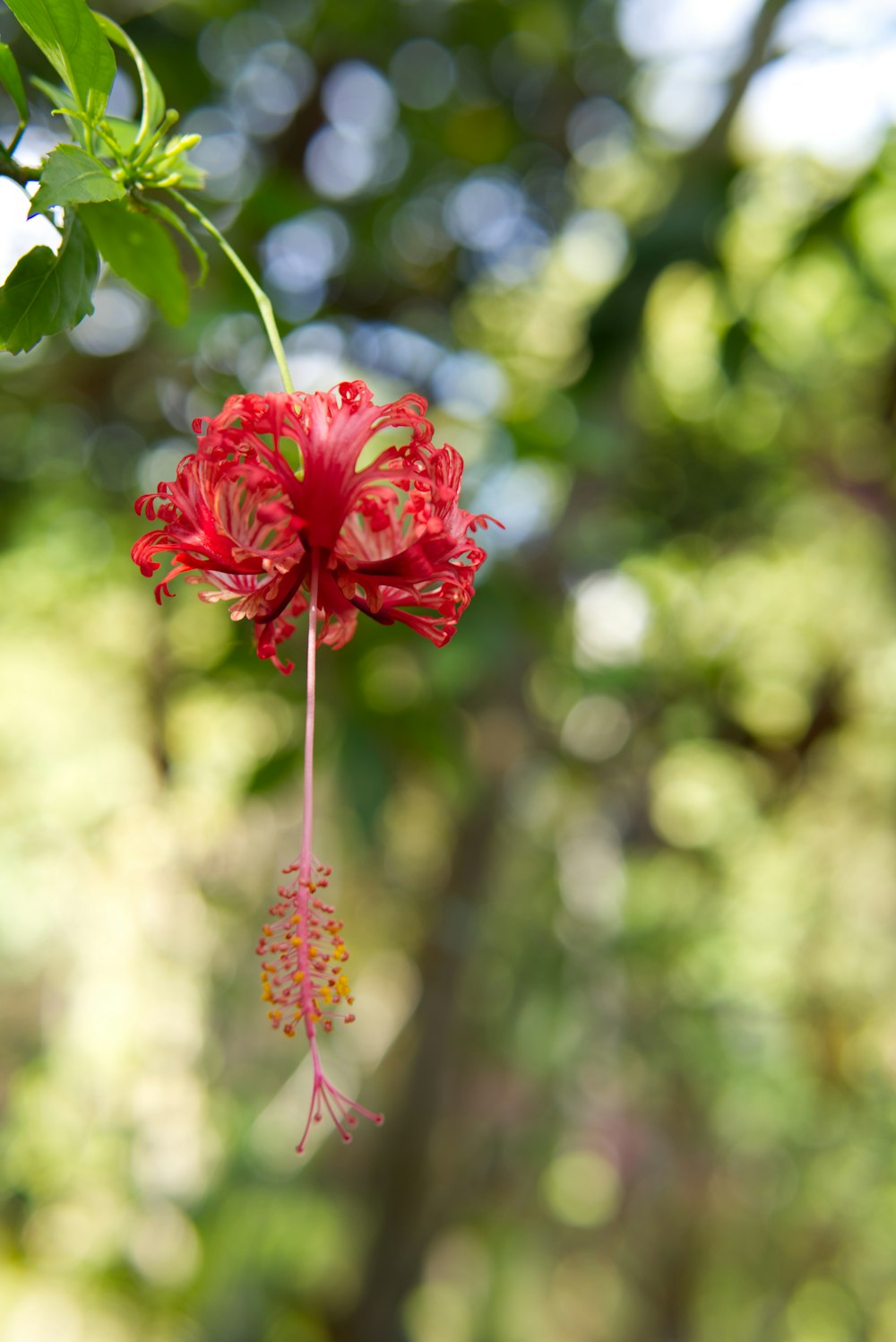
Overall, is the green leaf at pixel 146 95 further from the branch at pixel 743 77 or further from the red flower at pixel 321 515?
the branch at pixel 743 77

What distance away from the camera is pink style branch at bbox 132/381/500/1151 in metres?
0.71

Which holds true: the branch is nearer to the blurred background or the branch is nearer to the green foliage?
the blurred background

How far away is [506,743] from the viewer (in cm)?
299

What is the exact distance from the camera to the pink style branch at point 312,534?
71cm

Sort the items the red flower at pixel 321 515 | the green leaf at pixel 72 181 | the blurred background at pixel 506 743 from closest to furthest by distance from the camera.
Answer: the green leaf at pixel 72 181, the red flower at pixel 321 515, the blurred background at pixel 506 743

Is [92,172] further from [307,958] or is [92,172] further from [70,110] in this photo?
[307,958]

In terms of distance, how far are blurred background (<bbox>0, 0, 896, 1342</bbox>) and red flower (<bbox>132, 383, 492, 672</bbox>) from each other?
32.4 inches

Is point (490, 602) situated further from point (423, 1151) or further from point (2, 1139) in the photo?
point (2, 1139)

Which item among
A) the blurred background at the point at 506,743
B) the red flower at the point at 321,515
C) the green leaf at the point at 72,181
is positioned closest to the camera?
the green leaf at the point at 72,181

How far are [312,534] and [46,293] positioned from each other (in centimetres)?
22

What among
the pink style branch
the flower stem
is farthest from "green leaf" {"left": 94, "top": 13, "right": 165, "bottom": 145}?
the flower stem

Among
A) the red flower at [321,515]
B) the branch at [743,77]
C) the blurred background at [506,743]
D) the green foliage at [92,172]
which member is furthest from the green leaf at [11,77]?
the branch at [743,77]

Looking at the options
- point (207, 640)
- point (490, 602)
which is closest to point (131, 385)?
point (207, 640)

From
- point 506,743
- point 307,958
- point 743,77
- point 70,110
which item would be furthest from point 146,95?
point 506,743
